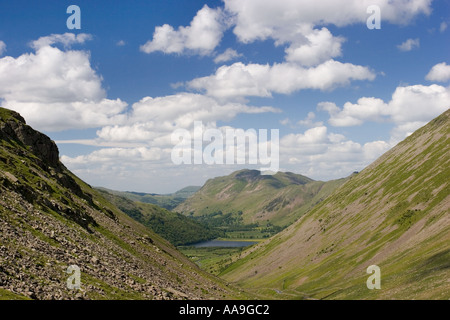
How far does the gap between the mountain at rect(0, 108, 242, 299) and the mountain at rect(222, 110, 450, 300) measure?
44.1 meters

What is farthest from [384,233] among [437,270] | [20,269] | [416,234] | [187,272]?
[20,269]

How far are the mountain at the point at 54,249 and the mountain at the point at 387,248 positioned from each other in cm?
4407

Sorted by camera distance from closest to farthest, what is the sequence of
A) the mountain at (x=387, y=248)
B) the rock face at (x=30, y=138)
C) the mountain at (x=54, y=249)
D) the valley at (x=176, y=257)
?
the mountain at (x=54, y=249), the valley at (x=176, y=257), the mountain at (x=387, y=248), the rock face at (x=30, y=138)

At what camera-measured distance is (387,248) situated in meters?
120

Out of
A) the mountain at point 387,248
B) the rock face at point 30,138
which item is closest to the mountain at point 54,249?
the rock face at point 30,138

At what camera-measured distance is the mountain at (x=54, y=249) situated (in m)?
35.9

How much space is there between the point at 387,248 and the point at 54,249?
11499cm

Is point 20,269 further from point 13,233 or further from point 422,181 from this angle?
point 422,181

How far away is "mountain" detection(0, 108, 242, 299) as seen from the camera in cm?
3591

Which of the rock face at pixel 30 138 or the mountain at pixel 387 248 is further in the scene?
the rock face at pixel 30 138

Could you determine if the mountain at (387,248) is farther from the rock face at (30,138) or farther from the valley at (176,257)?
the rock face at (30,138)

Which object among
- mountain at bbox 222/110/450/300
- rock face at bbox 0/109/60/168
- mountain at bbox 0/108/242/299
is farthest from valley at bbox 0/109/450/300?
mountain at bbox 222/110/450/300

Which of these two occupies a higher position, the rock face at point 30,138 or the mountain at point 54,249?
the rock face at point 30,138
